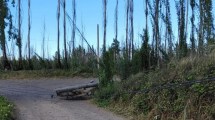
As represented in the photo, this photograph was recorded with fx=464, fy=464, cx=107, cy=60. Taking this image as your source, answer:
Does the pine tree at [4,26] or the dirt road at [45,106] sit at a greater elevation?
the pine tree at [4,26]

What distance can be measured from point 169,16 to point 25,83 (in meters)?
9.60

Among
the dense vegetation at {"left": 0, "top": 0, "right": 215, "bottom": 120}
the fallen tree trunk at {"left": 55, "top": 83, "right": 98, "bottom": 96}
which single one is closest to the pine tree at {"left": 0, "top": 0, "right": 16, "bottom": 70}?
the dense vegetation at {"left": 0, "top": 0, "right": 215, "bottom": 120}

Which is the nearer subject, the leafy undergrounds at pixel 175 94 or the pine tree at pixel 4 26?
the leafy undergrounds at pixel 175 94

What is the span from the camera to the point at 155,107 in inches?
493

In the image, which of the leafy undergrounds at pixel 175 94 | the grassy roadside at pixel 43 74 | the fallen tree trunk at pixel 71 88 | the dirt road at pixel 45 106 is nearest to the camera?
the leafy undergrounds at pixel 175 94

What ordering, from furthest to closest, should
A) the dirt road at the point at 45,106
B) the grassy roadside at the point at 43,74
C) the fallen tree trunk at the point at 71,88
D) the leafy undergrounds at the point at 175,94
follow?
1. the grassy roadside at the point at 43,74
2. the fallen tree trunk at the point at 71,88
3. the dirt road at the point at 45,106
4. the leafy undergrounds at the point at 175,94

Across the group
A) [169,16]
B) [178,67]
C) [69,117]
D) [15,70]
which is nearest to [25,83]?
[15,70]

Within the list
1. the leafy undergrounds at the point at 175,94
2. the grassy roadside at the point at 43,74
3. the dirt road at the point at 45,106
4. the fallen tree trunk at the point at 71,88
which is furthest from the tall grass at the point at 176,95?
the grassy roadside at the point at 43,74

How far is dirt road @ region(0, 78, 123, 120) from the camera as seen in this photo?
563 inches

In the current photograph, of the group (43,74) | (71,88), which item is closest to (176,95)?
(71,88)

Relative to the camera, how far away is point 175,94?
1222 cm

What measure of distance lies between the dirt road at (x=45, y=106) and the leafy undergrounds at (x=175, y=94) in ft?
2.73

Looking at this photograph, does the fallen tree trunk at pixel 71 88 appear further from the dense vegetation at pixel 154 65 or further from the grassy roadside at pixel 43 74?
the grassy roadside at pixel 43 74

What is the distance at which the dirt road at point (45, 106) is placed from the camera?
14289 millimetres
